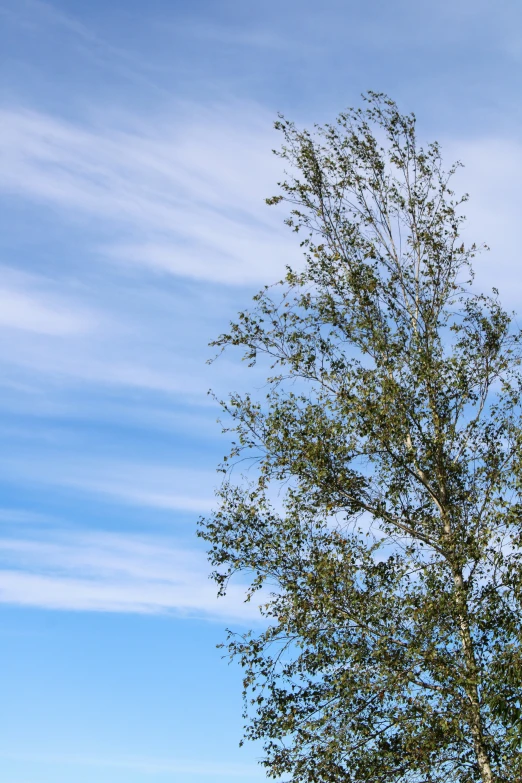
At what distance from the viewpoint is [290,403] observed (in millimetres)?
21062

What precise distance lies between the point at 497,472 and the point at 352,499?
3.27 meters

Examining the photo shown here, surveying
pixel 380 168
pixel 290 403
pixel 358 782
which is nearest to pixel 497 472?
pixel 290 403

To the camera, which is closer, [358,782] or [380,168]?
[358,782]

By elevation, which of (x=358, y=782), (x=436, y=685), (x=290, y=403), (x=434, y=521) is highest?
(x=290, y=403)

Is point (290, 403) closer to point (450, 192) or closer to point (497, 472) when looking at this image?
point (497, 472)

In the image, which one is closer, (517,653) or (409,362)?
(517,653)

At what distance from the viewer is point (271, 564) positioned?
1977cm

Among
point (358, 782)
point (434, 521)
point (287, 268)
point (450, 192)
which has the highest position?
point (450, 192)

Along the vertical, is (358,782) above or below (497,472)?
below

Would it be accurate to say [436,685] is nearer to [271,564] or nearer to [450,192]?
[271,564]

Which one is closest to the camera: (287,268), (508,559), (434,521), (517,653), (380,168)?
(517,653)

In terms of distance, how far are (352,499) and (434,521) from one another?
1.87 metres

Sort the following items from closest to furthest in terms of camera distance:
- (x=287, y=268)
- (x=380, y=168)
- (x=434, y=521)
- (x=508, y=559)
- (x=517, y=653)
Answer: (x=517, y=653) < (x=508, y=559) < (x=434, y=521) < (x=287, y=268) < (x=380, y=168)

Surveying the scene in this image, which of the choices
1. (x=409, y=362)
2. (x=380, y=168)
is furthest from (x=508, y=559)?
(x=380, y=168)
